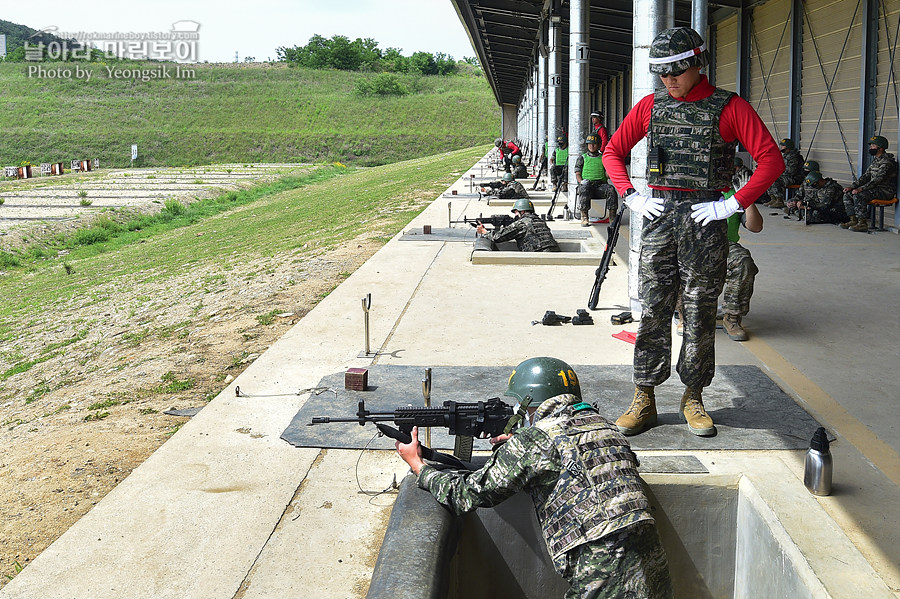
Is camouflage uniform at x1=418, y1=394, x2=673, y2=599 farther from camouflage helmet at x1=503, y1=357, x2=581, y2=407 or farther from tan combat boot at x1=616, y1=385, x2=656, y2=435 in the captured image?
tan combat boot at x1=616, y1=385, x2=656, y2=435

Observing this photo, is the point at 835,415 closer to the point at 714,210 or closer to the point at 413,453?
the point at 714,210

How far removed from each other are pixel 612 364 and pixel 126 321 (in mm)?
9037

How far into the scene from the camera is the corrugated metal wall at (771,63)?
2022 cm

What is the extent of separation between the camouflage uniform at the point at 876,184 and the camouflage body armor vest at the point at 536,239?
5.35m

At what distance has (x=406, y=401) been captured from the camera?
20.2 ft

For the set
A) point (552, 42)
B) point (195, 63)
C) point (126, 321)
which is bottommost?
point (126, 321)

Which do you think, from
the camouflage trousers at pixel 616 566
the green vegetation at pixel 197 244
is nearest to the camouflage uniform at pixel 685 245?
the camouflage trousers at pixel 616 566

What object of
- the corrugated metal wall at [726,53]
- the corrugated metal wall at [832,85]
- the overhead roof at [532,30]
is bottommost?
the corrugated metal wall at [832,85]

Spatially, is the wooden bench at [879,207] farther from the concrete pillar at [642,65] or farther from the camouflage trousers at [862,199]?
the concrete pillar at [642,65]

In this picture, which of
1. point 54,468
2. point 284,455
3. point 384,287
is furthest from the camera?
point 384,287

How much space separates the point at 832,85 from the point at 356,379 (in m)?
14.5

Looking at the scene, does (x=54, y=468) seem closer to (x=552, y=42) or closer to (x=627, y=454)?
(x=627, y=454)

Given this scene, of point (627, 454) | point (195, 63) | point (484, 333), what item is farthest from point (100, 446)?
point (195, 63)

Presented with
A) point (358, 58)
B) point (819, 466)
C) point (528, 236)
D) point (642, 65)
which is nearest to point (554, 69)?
point (528, 236)
